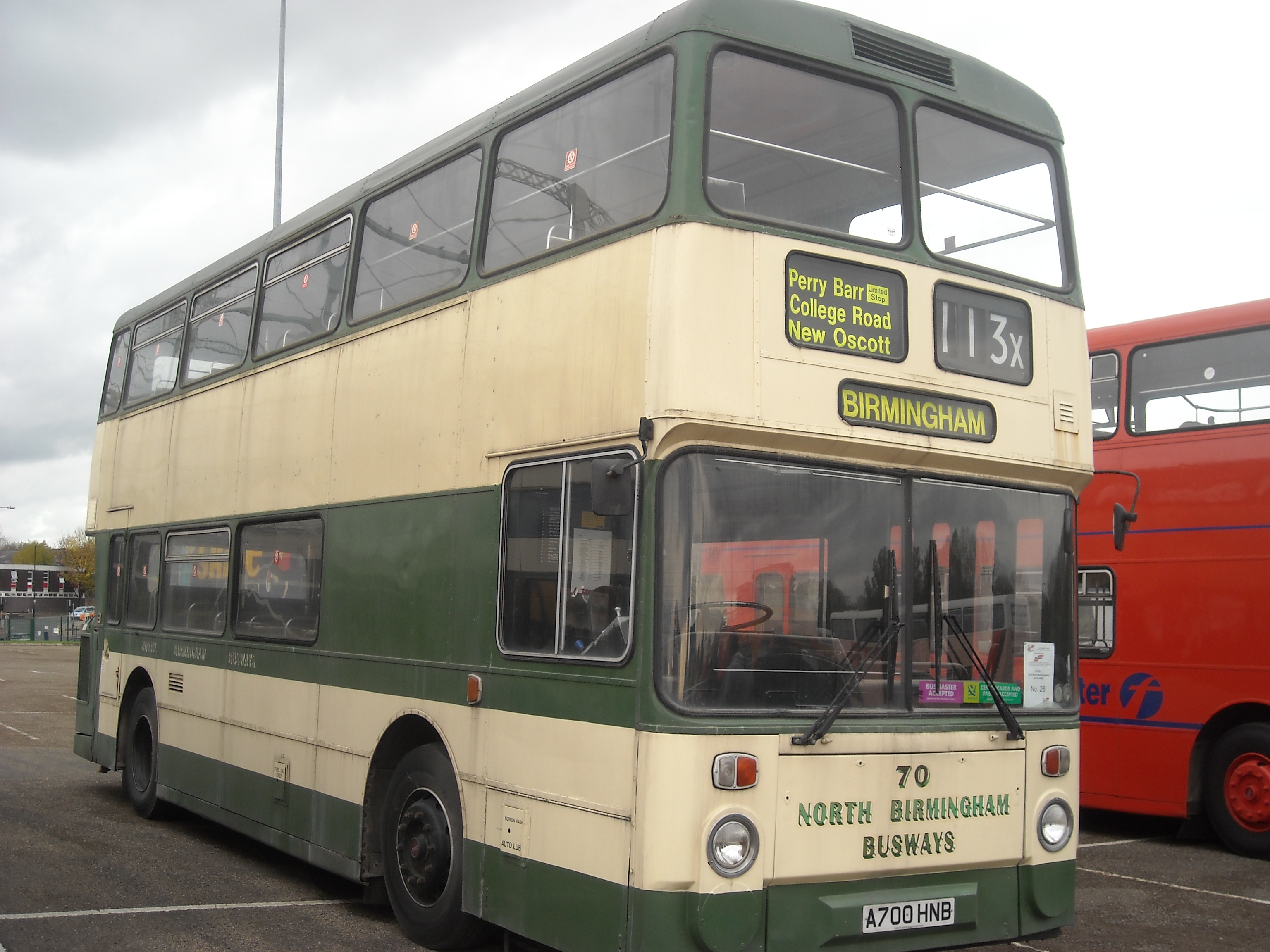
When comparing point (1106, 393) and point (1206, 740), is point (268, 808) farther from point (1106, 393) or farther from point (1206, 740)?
point (1106, 393)

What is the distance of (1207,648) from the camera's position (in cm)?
1066

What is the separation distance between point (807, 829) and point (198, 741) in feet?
21.0

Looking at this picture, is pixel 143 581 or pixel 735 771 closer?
pixel 735 771

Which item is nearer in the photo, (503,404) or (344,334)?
(503,404)

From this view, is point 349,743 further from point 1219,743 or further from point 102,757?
point 1219,743

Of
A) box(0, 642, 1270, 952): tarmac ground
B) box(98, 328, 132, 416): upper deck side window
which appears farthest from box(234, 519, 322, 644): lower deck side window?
box(98, 328, 132, 416): upper deck side window

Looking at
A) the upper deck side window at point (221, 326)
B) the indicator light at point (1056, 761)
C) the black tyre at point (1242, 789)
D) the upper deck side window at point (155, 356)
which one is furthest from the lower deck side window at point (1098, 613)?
the upper deck side window at point (155, 356)

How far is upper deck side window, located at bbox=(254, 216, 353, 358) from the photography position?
855cm

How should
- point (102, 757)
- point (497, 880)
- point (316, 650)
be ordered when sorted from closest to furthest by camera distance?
point (497, 880), point (316, 650), point (102, 757)

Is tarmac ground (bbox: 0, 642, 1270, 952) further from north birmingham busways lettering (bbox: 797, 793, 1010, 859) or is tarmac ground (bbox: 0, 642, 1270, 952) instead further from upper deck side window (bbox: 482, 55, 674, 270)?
upper deck side window (bbox: 482, 55, 674, 270)

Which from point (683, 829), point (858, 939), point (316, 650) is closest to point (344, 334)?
point (316, 650)

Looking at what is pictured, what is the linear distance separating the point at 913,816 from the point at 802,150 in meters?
3.05

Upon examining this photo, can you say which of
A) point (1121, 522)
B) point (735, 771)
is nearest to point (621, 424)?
point (735, 771)

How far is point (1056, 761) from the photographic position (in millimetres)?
6152
